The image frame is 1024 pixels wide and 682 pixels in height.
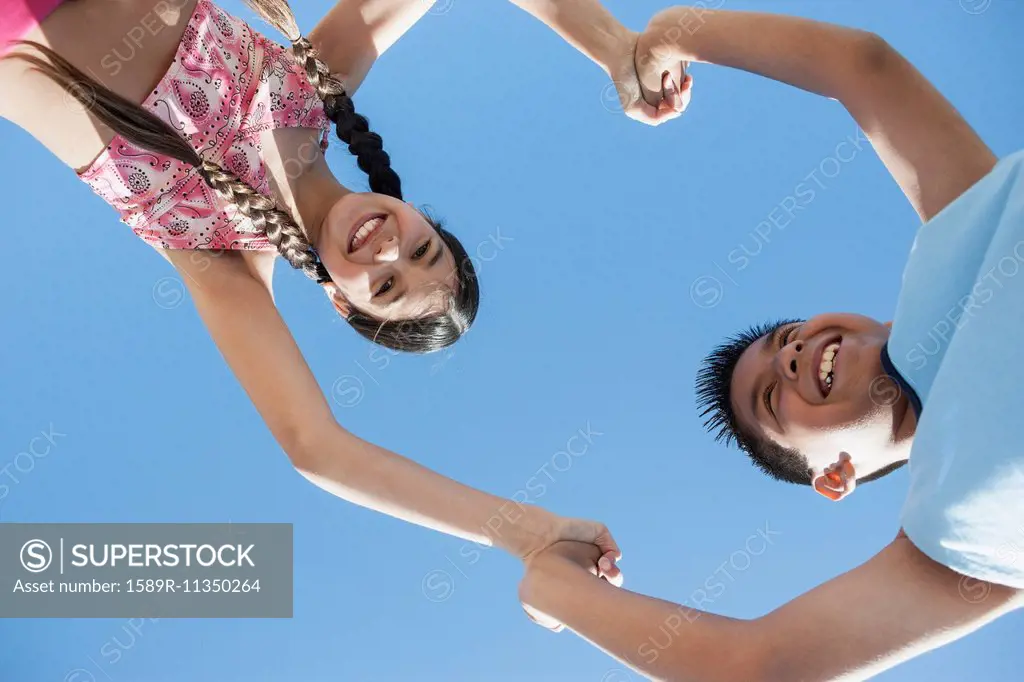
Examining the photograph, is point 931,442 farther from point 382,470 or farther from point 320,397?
point 320,397

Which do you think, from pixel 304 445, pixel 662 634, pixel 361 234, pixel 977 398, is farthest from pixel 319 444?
pixel 977 398

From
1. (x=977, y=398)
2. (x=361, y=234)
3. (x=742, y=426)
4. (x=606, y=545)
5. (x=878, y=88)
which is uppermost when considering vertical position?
(x=361, y=234)

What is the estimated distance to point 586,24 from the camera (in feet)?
4.37

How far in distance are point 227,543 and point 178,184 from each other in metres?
0.91

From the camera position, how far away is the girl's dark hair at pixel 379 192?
4.25 feet

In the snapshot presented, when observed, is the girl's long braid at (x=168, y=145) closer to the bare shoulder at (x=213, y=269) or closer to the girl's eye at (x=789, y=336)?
the bare shoulder at (x=213, y=269)

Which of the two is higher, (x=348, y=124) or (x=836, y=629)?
(x=348, y=124)

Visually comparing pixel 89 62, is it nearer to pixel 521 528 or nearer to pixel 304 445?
pixel 304 445

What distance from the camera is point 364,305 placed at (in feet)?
4.21

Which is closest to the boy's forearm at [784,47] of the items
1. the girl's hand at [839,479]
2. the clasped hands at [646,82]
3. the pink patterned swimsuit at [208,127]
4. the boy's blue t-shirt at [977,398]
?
the clasped hands at [646,82]

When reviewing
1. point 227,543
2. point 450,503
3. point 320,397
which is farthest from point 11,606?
point 450,503

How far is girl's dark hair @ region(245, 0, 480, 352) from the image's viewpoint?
1.29m

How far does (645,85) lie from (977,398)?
0.67m

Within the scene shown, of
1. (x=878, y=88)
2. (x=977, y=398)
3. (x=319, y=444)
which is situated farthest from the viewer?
(x=319, y=444)
